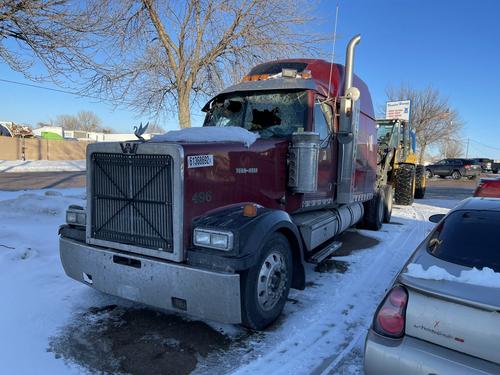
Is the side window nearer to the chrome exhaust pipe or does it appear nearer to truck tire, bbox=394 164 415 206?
the chrome exhaust pipe

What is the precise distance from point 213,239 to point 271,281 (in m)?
0.88

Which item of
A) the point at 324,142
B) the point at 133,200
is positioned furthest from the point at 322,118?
the point at 133,200

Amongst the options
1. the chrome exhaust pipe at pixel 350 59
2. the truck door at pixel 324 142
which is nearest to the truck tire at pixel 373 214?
the truck door at pixel 324 142

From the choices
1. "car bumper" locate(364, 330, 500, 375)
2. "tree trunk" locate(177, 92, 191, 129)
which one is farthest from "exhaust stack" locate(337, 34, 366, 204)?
"tree trunk" locate(177, 92, 191, 129)

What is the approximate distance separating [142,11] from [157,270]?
11.2 m

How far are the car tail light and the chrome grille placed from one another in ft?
5.90

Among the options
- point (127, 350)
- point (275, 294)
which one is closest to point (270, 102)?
point (275, 294)

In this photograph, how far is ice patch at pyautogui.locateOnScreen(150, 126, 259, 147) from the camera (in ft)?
12.3

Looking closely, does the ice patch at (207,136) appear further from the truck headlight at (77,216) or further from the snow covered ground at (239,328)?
the snow covered ground at (239,328)

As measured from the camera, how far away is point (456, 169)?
3459 centimetres

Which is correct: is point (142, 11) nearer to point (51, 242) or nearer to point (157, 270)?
point (51, 242)

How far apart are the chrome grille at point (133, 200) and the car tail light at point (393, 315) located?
5.90ft

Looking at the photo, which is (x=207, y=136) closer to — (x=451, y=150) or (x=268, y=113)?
(x=268, y=113)

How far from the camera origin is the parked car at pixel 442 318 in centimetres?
210
